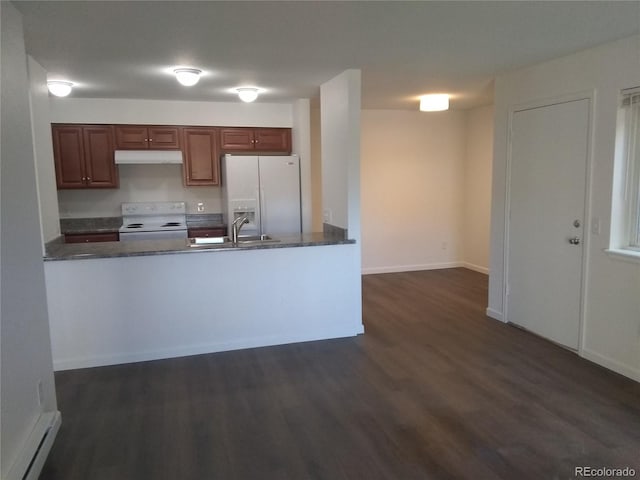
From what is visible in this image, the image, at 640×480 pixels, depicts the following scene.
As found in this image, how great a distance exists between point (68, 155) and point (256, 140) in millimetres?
2179

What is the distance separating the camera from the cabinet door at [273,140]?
18.8 ft

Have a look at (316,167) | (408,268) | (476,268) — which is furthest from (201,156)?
(476,268)

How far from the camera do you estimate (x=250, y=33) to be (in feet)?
9.42

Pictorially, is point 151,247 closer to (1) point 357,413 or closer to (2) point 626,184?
(1) point 357,413

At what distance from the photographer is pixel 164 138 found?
17.9 feet

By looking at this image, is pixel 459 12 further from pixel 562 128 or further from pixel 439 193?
pixel 439 193

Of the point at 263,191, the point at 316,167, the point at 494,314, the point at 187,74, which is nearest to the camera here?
the point at 187,74

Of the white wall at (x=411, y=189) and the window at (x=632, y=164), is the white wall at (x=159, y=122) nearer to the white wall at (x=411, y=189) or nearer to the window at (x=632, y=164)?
the white wall at (x=411, y=189)

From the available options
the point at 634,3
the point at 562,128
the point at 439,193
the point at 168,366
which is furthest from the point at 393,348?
the point at 439,193

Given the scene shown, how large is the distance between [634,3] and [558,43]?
0.73 m

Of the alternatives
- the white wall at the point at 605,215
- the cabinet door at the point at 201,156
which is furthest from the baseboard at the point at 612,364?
the cabinet door at the point at 201,156

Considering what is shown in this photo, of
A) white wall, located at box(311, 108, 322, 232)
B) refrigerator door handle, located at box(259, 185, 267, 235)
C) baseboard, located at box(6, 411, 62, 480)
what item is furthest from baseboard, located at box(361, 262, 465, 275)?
baseboard, located at box(6, 411, 62, 480)

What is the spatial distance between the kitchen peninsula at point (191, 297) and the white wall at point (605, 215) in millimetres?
1918

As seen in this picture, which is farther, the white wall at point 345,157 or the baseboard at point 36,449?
the white wall at point 345,157
